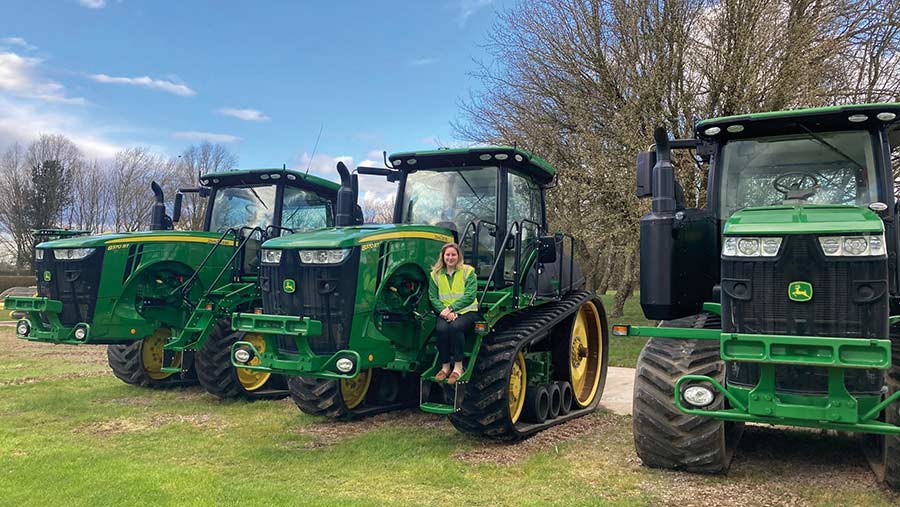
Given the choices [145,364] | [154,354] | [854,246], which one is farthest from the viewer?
[154,354]

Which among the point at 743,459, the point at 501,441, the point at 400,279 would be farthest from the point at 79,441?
the point at 743,459

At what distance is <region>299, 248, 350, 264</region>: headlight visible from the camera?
5.96 meters

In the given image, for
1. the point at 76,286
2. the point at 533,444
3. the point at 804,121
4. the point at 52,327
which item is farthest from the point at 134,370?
the point at 804,121

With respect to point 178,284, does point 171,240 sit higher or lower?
higher

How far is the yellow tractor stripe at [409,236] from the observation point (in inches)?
242

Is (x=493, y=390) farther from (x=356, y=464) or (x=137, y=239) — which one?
(x=137, y=239)

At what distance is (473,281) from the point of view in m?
6.27

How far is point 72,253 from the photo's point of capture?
7.95 m

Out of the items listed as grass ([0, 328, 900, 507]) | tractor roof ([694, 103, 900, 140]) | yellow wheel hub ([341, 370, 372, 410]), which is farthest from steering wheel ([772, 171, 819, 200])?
yellow wheel hub ([341, 370, 372, 410])

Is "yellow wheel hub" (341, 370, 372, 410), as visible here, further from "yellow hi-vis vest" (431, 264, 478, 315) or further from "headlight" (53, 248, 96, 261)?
"headlight" (53, 248, 96, 261)

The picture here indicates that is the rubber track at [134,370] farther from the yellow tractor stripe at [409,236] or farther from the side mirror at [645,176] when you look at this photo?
the side mirror at [645,176]

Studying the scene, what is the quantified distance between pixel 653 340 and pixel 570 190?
10.7 meters

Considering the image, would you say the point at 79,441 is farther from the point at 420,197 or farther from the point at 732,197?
the point at 732,197

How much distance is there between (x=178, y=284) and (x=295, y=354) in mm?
3520
